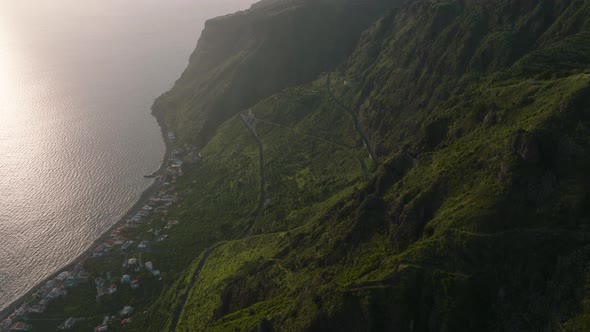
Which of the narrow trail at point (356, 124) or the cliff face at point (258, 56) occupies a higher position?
the cliff face at point (258, 56)

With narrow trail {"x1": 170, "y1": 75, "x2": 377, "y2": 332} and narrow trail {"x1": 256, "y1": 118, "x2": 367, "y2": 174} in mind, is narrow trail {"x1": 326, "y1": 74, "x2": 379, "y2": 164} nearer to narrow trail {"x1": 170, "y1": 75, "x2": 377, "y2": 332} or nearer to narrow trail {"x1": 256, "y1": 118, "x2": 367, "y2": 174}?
narrow trail {"x1": 170, "y1": 75, "x2": 377, "y2": 332}

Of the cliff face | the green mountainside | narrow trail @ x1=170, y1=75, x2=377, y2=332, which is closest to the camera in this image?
the green mountainside

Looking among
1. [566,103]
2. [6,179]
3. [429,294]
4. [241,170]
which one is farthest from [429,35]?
[6,179]

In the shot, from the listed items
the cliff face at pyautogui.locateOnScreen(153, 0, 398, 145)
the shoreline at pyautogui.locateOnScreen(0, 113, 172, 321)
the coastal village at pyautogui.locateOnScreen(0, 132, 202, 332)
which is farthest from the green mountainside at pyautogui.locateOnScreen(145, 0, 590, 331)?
the shoreline at pyautogui.locateOnScreen(0, 113, 172, 321)

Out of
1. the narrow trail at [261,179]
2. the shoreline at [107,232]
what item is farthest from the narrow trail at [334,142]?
the shoreline at [107,232]

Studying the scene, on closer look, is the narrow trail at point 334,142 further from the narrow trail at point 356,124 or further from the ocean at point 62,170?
the ocean at point 62,170

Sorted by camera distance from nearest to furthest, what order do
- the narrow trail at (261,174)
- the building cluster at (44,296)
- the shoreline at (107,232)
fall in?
1. the building cluster at (44,296)
2. the narrow trail at (261,174)
3. the shoreline at (107,232)
